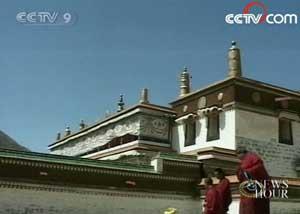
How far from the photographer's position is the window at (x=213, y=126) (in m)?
19.2

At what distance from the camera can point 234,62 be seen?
750 inches

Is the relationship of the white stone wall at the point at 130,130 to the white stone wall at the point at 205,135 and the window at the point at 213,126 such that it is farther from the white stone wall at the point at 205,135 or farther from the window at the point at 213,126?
the window at the point at 213,126

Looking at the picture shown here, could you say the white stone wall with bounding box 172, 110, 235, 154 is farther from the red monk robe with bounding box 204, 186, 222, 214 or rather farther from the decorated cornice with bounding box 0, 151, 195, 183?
the red monk robe with bounding box 204, 186, 222, 214

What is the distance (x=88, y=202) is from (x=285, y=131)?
970 centimetres

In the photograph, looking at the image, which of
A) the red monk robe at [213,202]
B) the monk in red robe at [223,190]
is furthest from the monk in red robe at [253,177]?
the red monk robe at [213,202]

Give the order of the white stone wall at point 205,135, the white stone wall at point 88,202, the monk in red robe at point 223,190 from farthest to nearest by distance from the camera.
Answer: the white stone wall at point 205,135
the white stone wall at point 88,202
the monk in red robe at point 223,190

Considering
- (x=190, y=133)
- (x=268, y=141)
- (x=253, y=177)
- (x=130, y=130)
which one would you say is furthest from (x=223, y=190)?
(x=130, y=130)

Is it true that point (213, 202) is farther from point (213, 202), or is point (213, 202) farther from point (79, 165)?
point (79, 165)

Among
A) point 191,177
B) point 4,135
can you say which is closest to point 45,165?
point 191,177

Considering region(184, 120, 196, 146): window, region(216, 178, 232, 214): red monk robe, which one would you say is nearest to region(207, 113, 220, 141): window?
region(184, 120, 196, 146): window

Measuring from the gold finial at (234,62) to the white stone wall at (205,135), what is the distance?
5.43 feet

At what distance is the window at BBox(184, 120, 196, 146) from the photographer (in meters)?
20.5

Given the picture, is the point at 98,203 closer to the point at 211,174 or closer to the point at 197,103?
the point at 211,174

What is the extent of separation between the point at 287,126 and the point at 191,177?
5657 mm
